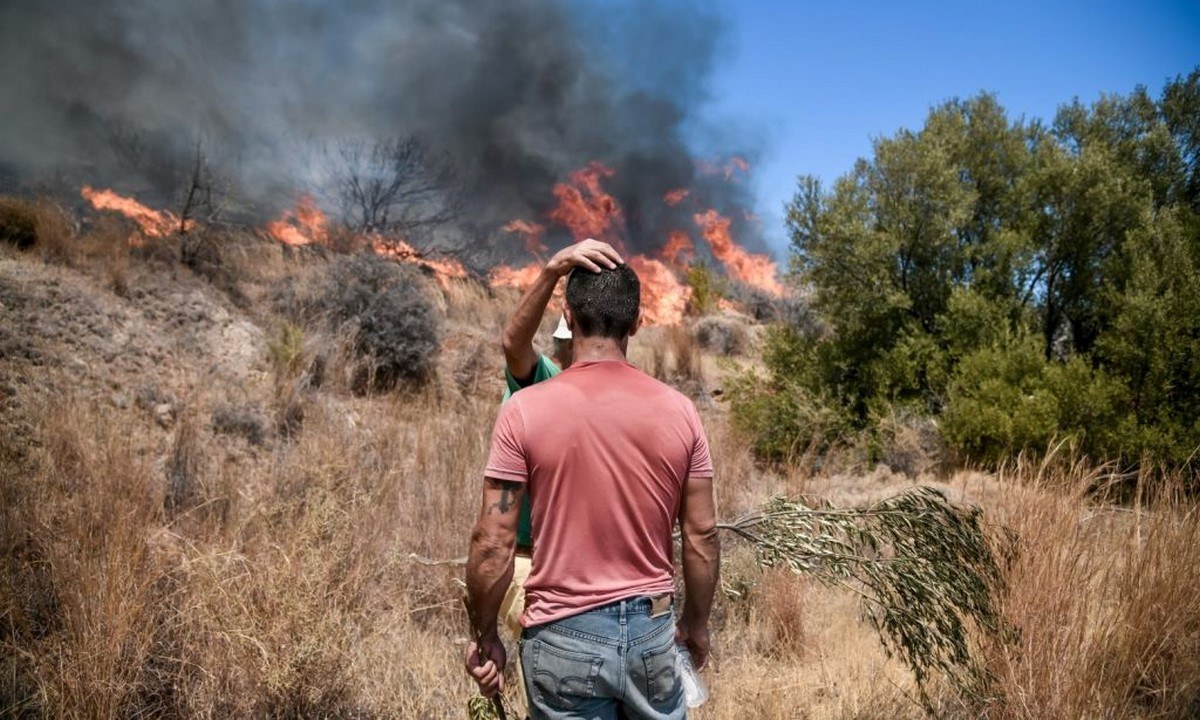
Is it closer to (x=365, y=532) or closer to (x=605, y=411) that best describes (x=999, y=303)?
(x=365, y=532)

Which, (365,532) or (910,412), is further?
(910,412)

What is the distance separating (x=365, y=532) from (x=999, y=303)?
Answer: 331 inches

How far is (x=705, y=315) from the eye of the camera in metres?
15.9

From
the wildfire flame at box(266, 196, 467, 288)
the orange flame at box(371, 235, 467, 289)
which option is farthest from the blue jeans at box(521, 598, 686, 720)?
the orange flame at box(371, 235, 467, 289)

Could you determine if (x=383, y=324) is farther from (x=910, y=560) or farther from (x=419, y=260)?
(x=910, y=560)

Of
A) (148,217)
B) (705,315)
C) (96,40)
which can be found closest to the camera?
(148,217)

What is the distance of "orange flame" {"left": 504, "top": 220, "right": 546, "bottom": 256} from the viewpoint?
66.8 feet

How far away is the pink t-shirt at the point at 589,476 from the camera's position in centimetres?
173

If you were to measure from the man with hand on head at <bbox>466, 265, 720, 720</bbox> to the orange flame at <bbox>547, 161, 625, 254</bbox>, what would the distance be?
70.4 ft

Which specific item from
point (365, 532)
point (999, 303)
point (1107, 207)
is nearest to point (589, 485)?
point (365, 532)

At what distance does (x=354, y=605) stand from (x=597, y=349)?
300 centimetres

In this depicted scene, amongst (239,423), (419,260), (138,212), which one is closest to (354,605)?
(239,423)

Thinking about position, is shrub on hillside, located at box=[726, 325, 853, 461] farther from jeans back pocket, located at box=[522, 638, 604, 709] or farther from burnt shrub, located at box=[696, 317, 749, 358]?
jeans back pocket, located at box=[522, 638, 604, 709]

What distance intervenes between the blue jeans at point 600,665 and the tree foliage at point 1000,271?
286 inches
